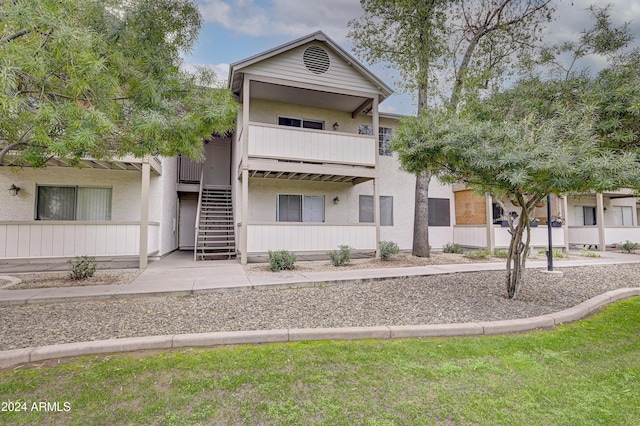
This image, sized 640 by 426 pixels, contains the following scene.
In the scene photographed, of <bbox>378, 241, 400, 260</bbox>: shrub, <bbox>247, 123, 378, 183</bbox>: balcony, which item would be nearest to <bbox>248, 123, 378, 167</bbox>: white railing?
<bbox>247, 123, 378, 183</bbox>: balcony

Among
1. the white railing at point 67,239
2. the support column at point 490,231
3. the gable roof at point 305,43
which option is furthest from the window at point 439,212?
the white railing at point 67,239

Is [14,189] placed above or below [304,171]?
below

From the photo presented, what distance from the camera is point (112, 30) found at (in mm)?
4531

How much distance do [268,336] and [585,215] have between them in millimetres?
21629

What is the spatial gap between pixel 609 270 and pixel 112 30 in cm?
1310

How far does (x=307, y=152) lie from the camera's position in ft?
34.8

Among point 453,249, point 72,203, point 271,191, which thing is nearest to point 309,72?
point 271,191

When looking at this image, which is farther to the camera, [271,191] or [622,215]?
[622,215]

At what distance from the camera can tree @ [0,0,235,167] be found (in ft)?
10.6

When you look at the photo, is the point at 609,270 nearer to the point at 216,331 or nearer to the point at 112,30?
the point at 216,331

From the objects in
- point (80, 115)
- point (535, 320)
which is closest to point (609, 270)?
point (535, 320)

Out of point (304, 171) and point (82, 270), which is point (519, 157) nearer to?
point (304, 171)

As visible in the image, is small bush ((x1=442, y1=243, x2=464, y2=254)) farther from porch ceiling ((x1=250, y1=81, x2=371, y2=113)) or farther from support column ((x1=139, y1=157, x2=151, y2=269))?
support column ((x1=139, y1=157, x2=151, y2=269))

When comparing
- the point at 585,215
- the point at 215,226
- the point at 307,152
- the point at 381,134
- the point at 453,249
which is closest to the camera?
the point at 307,152
